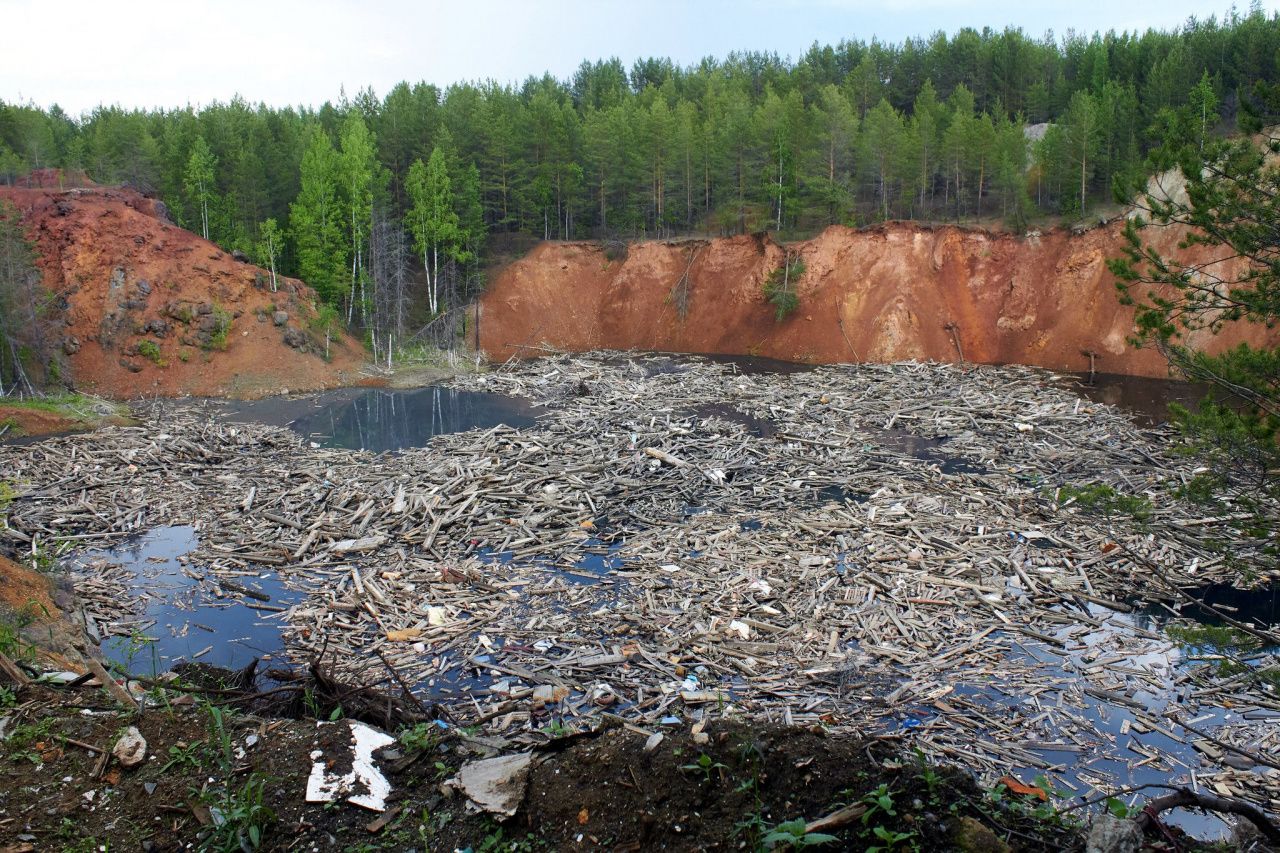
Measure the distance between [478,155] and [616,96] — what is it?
30.0m

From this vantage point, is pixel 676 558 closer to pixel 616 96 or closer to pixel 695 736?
pixel 695 736

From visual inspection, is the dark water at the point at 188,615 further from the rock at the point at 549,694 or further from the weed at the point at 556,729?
the weed at the point at 556,729

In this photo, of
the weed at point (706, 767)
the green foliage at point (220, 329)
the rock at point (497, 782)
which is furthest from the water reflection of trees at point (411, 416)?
the weed at point (706, 767)

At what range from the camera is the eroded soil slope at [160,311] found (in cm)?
3394

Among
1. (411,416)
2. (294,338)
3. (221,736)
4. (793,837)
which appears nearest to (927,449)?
(411,416)

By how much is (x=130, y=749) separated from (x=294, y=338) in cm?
3373

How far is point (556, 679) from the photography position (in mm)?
11156

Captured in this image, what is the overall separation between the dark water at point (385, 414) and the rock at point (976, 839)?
2105cm

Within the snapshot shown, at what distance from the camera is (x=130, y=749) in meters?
6.00

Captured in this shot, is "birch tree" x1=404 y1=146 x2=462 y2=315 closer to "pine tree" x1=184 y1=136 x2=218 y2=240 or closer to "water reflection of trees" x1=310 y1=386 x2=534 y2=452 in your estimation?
"pine tree" x1=184 y1=136 x2=218 y2=240

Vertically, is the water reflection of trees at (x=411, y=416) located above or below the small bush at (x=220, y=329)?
below

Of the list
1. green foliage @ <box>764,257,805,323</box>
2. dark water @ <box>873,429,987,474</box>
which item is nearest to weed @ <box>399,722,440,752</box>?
dark water @ <box>873,429,987,474</box>

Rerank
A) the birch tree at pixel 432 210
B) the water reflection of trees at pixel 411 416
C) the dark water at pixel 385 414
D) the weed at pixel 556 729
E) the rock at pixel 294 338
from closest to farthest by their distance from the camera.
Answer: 1. the weed at pixel 556 729
2. the water reflection of trees at pixel 411 416
3. the dark water at pixel 385 414
4. the rock at pixel 294 338
5. the birch tree at pixel 432 210

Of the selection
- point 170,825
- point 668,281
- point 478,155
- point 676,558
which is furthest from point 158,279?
point 170,825
